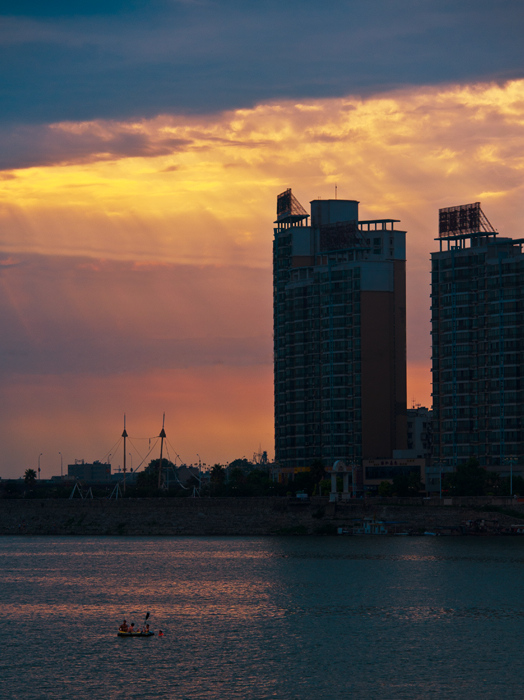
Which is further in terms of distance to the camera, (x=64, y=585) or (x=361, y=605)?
(x=64, y=585)

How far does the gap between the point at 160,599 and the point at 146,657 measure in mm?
37320

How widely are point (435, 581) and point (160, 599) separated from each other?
36522 millimetres

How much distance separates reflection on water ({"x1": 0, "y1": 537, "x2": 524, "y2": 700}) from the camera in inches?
3113

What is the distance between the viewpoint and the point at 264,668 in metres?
83.9

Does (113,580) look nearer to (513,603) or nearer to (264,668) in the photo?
(513,603)

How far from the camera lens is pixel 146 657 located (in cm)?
8831

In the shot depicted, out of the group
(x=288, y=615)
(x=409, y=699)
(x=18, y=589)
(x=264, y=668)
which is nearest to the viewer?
(x=409, y=699)

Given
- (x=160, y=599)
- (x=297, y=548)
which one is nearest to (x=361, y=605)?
(x=160, y=599)

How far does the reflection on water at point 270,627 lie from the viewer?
259 feet

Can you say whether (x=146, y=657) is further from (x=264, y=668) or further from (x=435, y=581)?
(x=435, y=581)

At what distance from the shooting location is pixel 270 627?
103625 mm

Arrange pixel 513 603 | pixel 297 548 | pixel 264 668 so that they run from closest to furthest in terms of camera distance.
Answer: pixel 264 668 < pixel 513 603 < pixel 297 548

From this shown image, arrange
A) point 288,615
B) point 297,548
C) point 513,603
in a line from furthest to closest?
point 297,548
point 513,603
point 288,615

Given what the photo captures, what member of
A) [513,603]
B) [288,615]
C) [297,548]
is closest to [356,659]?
[288,615]
